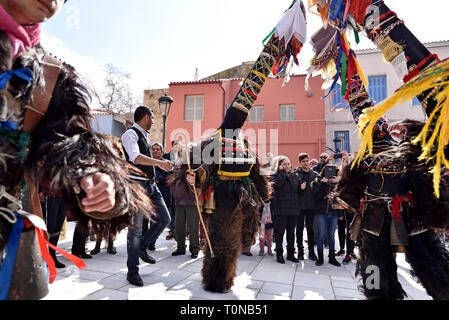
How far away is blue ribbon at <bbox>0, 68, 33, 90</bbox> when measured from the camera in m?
1.05

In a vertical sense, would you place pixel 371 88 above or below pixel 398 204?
above

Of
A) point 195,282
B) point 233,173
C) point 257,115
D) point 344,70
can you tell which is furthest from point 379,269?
point 257,115

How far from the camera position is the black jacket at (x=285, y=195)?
534 cm

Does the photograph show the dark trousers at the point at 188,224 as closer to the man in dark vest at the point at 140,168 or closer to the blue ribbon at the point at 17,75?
the man in dark vest at the point at 140,168

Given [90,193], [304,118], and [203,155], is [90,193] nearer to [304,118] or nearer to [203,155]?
[203,155]

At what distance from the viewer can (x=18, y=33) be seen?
3.60 feet

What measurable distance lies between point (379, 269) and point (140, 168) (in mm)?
2795

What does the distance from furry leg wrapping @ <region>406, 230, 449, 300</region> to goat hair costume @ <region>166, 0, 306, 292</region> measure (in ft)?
5.11

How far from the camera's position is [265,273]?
4.19 metres

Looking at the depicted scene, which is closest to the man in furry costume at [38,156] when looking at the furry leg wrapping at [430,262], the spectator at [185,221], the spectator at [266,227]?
the furry leg wrapping at [430,262]

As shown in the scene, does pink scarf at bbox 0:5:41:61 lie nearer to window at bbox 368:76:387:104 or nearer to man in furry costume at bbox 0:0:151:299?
man in furry costume at bbox 0:0:151:299

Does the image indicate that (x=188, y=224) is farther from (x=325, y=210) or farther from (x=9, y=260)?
(x=9, y=260)

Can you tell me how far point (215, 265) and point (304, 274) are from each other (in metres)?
1.91
